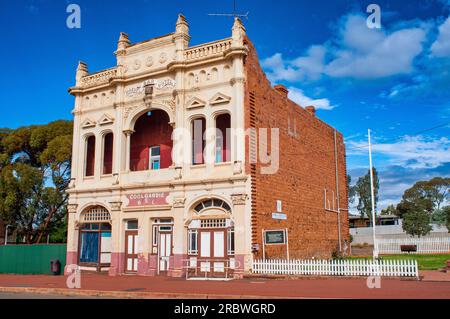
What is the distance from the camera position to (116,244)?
83.2ft

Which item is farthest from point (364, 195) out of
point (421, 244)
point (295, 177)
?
point (295, 177)

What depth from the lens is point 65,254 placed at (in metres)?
27.4

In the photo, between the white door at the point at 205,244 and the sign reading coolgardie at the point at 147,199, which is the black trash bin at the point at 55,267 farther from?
the white door at the point at 205,244

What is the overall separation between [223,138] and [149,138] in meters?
5.59

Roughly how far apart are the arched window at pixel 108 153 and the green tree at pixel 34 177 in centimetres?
1238

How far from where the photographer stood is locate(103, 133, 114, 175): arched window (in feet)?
94.5

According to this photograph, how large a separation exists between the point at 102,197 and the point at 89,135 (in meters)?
4.11

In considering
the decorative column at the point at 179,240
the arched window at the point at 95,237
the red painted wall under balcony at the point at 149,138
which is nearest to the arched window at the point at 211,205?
the decorative column at the point at 179,240

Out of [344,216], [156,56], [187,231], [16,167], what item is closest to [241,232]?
[187,231]

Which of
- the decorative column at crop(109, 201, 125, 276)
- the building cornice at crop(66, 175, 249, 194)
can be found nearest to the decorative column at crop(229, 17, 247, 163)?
the building cornice at crop(66, 175, 249, 194)

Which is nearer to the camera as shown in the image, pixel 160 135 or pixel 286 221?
pixel 286 221

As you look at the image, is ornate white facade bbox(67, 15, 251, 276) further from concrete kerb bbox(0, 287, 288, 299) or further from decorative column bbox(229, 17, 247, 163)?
concrete kerb bbox(0, 287, 288, 299)
